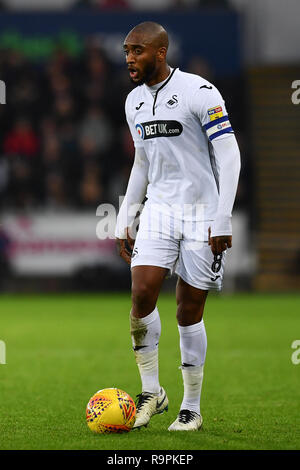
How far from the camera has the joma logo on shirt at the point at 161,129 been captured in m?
5.07

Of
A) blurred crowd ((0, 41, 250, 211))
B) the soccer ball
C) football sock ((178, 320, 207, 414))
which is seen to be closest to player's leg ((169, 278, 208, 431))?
football sock ((178, 320, 207, 414))

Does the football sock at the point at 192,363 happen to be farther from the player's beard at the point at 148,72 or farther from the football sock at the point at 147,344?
the player's beard at the point at 148,72

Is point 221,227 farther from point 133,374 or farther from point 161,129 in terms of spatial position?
point 133,374

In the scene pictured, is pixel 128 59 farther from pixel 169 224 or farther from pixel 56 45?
pixel 56 45

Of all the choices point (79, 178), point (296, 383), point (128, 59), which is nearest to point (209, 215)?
point (128, 59)

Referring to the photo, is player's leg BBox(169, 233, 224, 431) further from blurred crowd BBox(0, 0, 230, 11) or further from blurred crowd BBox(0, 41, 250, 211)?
blurred crowd BBox(0, 0, 230, 11)

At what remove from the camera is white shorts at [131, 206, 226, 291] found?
5090 mm

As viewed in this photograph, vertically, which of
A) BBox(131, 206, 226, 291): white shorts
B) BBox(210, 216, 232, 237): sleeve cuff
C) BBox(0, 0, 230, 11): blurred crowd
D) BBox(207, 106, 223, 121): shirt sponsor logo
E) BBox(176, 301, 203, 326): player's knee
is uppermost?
BBox(0, 0, 230, 11): blurred crowd

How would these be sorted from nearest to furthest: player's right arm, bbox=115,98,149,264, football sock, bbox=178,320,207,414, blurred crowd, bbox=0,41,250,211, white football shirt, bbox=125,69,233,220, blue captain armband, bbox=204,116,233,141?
1. blue captain armband, bbox=204,116,233,141
2. white football shirt, bbox=125,69,233,220
3. football sock, bbox=178,320,207,414
4. player's right arm, bbox=115,98,149,264
5. blurred crowd, bbox=0,41,250,211

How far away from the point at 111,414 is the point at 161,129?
151 centimetres

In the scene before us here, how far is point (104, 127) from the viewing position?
1705 centimetres

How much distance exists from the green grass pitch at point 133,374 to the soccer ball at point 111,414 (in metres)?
0.07

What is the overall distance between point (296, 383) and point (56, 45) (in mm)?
11630

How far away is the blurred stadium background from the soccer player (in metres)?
10.2
